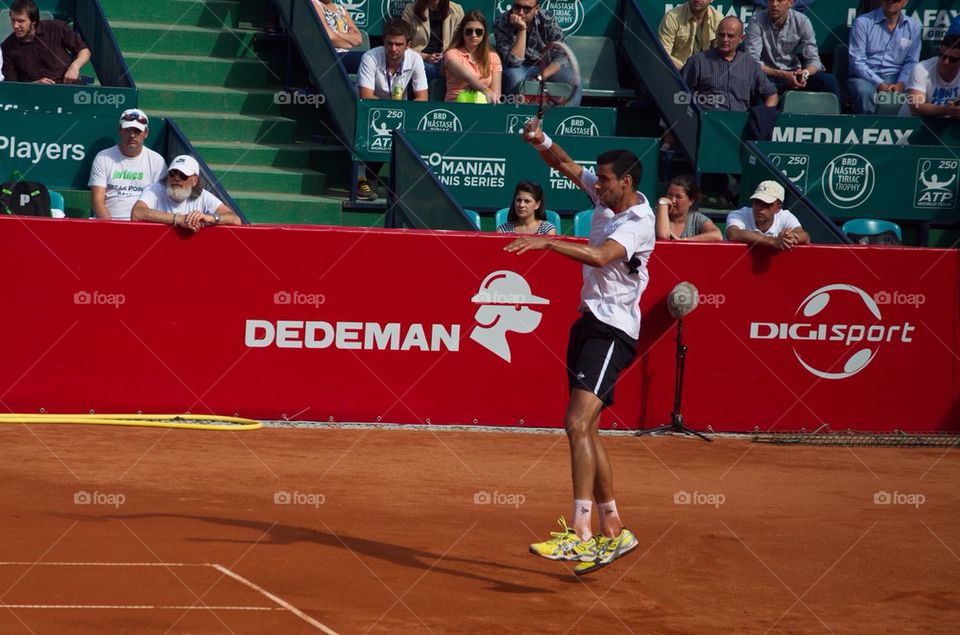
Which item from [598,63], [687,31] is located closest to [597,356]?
[687,31]

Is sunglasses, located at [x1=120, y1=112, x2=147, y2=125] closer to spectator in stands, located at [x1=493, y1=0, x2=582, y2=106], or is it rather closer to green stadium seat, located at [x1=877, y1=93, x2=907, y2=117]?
spectator in stands, located at [x1=493, y1=0, x2=582, y2=106]

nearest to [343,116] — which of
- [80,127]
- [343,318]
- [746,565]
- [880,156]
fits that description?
[80,127]

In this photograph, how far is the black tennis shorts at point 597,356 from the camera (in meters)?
7.73

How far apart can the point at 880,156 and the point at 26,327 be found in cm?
962

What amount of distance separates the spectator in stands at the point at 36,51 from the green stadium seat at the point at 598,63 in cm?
604

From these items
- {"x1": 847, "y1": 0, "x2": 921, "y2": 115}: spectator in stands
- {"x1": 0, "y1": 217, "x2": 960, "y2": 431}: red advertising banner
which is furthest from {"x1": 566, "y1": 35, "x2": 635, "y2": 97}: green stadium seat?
{"x1": 0, "y1": 217, "x2": 960, "y2": 431}: red advertising banner

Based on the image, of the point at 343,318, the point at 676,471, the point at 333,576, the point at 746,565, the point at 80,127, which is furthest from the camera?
the point at 80,127

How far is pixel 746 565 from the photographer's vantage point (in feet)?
27.0

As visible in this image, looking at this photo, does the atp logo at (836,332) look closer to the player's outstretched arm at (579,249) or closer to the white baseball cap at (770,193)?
the white baseball cap at (770,193)

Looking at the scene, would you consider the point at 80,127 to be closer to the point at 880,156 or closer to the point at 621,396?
the point at 621,396

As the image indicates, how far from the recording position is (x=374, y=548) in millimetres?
8109

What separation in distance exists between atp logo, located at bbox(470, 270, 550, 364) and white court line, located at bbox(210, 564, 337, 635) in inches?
184

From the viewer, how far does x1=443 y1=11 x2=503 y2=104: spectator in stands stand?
48.2 ft

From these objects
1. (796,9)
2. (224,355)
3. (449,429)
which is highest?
(796,9)
